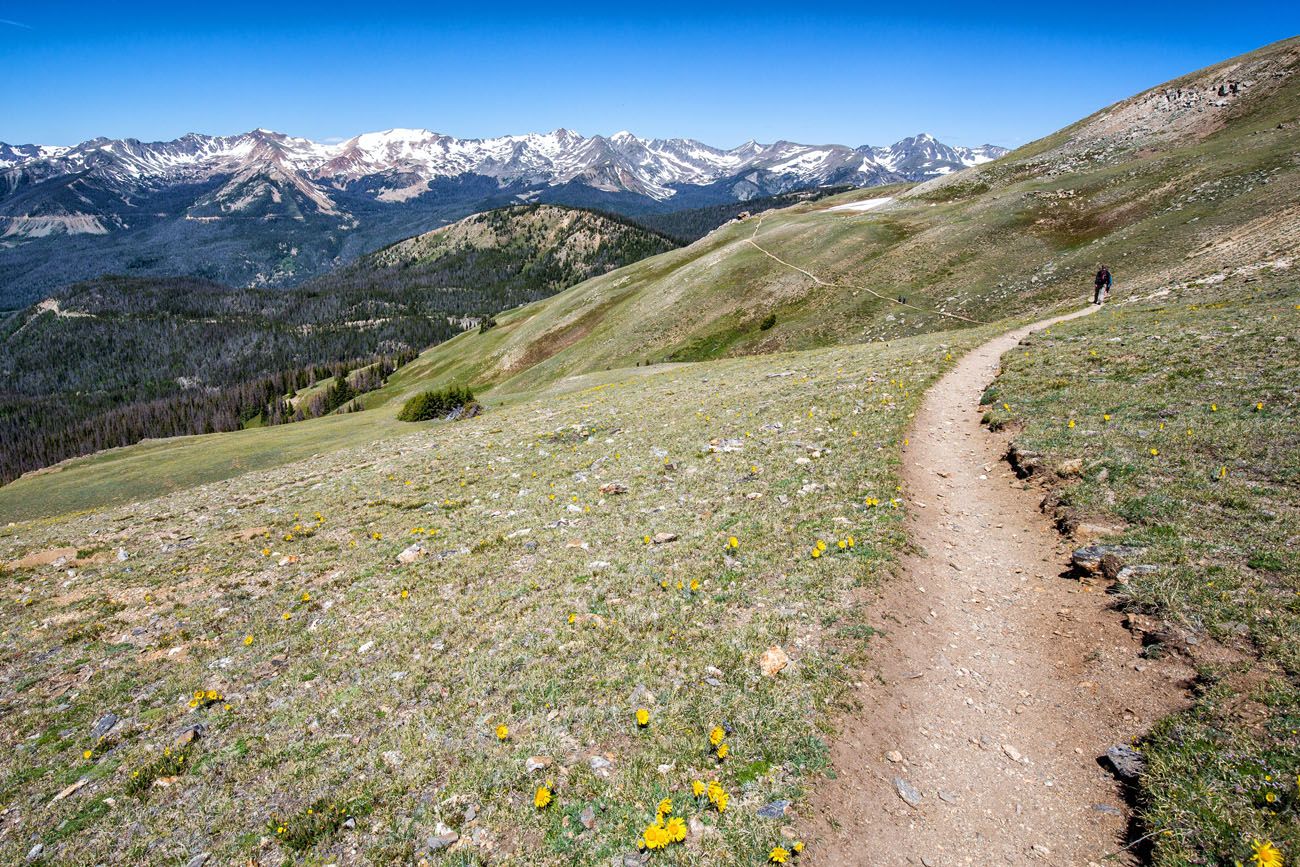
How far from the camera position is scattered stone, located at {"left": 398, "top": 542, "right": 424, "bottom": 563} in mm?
15570

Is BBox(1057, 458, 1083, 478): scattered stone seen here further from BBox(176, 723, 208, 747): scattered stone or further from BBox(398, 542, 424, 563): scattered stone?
BBox(176, 723, 208, 747): scattered stone

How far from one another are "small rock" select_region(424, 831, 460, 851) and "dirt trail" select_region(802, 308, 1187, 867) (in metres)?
4.74

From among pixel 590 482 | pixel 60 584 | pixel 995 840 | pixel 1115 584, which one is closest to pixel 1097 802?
pixel 995 840

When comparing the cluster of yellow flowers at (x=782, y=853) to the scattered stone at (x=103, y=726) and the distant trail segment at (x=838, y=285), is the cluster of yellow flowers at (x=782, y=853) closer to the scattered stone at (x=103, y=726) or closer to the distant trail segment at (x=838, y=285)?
the scattered stone at (x=103, y=726)

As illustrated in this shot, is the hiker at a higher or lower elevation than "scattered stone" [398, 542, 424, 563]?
higher

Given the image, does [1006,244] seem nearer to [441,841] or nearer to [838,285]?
[838,285]

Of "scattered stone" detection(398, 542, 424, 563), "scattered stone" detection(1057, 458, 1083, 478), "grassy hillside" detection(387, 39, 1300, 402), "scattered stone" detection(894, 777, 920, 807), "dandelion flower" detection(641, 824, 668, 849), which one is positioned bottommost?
"scattered stone" detection(894, 777, 920, 807)

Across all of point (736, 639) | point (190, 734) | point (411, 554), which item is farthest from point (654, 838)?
point (411, 554)

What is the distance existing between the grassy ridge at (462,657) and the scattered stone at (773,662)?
0.14 m

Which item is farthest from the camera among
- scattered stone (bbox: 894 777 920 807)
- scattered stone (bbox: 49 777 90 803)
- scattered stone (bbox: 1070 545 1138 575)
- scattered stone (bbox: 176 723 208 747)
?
scattered stone (bbox: 1070 545 1138 575)

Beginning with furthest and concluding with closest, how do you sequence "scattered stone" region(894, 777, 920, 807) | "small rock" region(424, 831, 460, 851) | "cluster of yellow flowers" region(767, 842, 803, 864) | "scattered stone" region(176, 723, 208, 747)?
"scattered stone" region(176, 723, 208, 747), "scattered stone" region(894, 777, 920, 807), "small rock" region(424, 831, 460, 851), "cluster of yellow flowers" region(767, 842, 803, 864)

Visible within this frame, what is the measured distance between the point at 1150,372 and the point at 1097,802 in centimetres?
1956

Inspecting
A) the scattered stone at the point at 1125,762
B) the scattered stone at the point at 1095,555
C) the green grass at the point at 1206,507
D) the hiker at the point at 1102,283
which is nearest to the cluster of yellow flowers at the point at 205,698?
the green grass at the point at 1206,507

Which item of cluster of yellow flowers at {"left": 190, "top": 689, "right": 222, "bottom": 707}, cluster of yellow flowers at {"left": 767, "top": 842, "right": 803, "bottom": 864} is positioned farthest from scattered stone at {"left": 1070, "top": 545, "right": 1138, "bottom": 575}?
cluster of yellow flowers at {"left": 190, "top": 689, "right": 222, "bottom": 707}
